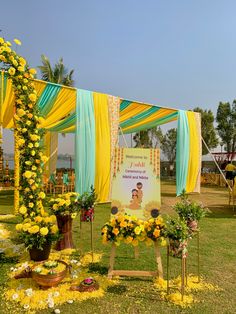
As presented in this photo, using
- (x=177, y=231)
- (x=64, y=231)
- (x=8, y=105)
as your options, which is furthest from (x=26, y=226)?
(x=8, y=105)

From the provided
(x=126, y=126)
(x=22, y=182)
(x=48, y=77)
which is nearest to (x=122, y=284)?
(x=22, y=182)

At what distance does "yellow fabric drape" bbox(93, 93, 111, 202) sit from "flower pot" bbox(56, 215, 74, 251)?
314 centimetres

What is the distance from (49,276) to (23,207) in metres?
1.21

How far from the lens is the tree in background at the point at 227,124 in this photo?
2292 centimetres

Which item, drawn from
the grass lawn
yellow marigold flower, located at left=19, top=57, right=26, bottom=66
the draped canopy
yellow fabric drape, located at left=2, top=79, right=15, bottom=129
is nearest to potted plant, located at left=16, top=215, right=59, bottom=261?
the grass lawn

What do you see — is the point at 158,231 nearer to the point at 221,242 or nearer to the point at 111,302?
the point at 111,302

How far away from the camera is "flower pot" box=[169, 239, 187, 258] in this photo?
2990mm

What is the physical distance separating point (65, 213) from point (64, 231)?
32 centimetres

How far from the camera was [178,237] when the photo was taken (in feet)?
9.82

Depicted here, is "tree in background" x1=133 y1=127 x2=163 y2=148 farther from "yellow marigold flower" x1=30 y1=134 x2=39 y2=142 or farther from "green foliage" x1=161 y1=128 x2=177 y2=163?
"yellow marigold flower" x1=30 y1=134 x2=39 y2=142

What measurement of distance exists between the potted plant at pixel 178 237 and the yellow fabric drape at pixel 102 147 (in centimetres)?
485

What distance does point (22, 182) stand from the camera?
428 cm

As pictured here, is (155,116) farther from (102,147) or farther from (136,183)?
(136,183)

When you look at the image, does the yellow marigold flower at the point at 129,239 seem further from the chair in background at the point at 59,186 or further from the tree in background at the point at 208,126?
the tree in background at the point at 208,126
